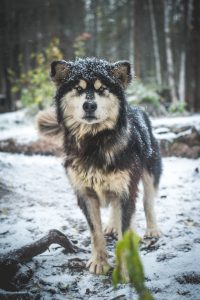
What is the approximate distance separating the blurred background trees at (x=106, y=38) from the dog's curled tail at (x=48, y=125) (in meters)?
6.47

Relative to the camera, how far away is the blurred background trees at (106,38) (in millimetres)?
13227

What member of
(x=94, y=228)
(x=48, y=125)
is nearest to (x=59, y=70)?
(x=48, y=125)

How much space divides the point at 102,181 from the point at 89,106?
76 cm

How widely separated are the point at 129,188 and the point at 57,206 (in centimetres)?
194

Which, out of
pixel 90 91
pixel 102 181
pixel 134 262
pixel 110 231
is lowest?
pixel 110 231

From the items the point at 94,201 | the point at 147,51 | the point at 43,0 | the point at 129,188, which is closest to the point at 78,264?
the point at 94,201

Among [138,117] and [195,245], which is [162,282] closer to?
[195,245]

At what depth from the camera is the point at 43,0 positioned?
1722 centimetres

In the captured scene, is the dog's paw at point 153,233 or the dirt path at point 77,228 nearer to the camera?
the dirt path at point 77,228

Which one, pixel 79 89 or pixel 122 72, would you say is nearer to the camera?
pixel 79 89

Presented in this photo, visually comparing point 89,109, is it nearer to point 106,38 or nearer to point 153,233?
point 153,233

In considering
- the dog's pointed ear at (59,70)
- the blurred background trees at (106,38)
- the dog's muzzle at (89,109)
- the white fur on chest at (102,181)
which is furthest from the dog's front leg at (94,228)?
the blurred background trees at (106,38)

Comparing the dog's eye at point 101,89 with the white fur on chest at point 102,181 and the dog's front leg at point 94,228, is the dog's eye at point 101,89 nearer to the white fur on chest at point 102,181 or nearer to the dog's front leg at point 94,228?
the white fur on chest at point 102,181

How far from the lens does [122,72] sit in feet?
10.4
